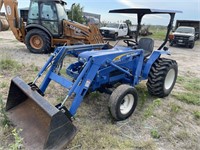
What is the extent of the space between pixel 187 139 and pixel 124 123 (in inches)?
38.9

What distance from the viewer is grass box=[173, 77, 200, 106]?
4.81 m

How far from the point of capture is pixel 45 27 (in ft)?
29.4

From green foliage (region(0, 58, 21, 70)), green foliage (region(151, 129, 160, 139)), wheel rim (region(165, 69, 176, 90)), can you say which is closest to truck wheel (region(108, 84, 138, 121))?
green foliage (region(151, 129, 160, 139))

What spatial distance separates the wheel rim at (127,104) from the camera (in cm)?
358

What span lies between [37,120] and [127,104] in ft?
4.98

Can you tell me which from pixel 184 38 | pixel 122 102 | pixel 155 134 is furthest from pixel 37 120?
pixel 184 38

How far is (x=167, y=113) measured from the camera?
408 cm

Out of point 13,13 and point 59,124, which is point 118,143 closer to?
point 59,124

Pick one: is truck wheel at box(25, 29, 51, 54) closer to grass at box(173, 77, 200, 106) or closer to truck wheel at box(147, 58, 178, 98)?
grass at box(173, 77, 200, 106)

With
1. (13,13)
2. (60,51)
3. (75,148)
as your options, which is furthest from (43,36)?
(75,148)

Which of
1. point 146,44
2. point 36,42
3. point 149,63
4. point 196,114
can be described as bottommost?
point 196,114

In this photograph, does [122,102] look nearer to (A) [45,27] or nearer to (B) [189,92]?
(B) [189,92]

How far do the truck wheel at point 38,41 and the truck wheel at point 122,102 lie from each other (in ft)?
19.7

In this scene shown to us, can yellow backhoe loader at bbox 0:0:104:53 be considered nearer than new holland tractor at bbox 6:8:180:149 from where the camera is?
No
